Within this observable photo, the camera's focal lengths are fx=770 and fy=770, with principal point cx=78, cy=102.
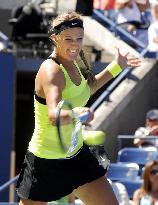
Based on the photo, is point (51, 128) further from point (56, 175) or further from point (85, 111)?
point (85, 111)

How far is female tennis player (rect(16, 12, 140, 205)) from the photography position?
4.23 m

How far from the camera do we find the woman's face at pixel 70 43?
13.8ft

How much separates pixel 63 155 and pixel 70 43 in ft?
2.09

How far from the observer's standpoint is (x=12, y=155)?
10258mm

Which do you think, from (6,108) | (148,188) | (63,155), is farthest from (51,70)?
(6,108)

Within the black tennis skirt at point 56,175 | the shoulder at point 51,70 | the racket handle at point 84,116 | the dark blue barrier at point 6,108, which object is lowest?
the dark blue barrier at point 6,108

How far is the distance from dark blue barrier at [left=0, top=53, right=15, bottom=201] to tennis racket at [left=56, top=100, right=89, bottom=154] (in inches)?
241

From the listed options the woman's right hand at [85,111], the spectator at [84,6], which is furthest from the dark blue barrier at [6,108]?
the woman's right hand at [85,111]

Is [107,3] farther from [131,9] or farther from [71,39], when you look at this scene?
[71,39]

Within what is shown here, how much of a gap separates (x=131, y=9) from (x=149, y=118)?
2.25 meters

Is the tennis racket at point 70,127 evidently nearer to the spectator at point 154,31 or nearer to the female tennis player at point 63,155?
the female tennis player at point 63,155

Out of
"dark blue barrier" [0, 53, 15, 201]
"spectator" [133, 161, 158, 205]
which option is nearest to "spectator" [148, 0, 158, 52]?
"dark blue barrier" [0, 53, 15, 201]

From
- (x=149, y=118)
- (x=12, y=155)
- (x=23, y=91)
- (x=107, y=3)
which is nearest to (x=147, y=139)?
(x=149, y=118)

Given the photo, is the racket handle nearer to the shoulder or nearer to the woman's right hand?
the woman's right hand
